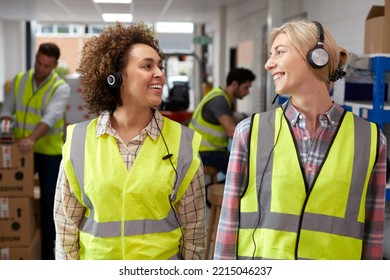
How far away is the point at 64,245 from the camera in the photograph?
1254mm

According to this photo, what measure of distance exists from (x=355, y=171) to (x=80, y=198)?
58 centimetres

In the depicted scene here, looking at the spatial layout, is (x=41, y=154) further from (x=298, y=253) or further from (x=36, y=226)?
(x=298, y=253)

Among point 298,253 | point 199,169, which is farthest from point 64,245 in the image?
point 298,253

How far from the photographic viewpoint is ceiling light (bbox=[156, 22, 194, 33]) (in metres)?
8.05

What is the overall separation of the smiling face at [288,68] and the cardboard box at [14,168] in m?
1.90

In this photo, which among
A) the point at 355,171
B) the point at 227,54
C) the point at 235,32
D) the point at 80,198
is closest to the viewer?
the point at 355,171

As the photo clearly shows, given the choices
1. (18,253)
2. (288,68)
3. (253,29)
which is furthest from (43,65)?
(253,29)

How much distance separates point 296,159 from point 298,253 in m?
0.18

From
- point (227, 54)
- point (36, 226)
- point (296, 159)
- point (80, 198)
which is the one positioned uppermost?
point (227, 54)

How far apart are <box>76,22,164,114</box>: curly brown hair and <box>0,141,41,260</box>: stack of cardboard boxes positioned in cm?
155

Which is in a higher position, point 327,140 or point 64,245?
point 327,140
